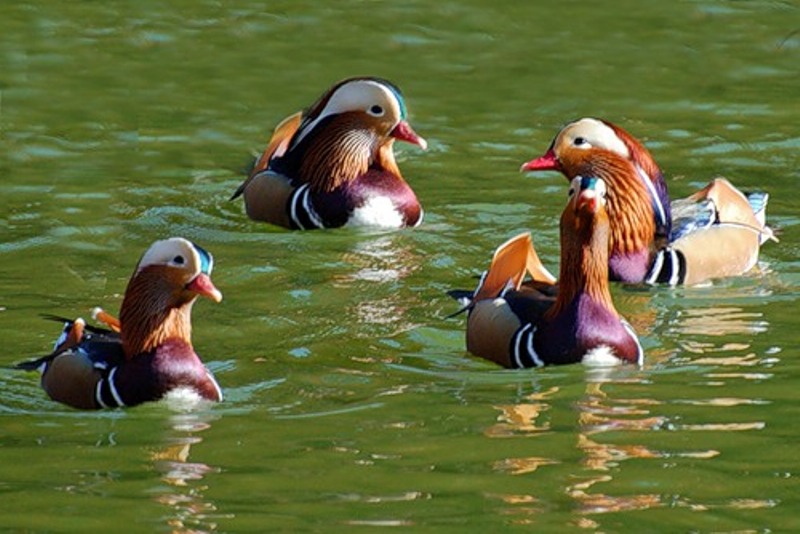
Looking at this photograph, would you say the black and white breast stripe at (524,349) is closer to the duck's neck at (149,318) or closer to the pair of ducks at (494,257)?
the pair of ducks at (494,257)

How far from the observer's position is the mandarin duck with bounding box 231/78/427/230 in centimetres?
1375

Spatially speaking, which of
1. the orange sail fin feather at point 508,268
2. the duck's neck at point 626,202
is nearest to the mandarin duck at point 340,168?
the duck's neck at point 626,202

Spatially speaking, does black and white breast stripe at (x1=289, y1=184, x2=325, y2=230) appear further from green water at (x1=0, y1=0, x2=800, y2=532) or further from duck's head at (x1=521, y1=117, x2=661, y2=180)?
duck's head at (x1=521, y1=117, x2=661, y2=180)

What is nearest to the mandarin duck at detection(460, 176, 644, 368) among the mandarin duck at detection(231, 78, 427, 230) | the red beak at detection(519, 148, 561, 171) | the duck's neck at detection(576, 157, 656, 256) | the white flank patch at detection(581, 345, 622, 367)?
the white flank patch at detection(581, 345, 622, 367)

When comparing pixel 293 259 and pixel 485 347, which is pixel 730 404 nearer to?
pixel 485 347

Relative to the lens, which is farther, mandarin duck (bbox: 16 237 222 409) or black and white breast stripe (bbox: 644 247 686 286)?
black and white breast stripe (bbox: 644 247 686 286)

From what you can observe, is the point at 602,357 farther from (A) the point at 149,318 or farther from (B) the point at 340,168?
(B) the point at 340,168

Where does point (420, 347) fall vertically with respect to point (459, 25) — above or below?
below

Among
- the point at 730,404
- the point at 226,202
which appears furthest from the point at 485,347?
the point at 226,202

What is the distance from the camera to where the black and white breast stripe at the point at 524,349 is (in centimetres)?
998

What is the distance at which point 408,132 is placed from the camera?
45.1 feet

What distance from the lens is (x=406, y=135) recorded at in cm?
1375

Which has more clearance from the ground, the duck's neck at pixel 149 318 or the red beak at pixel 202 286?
the red beak at pixel 202 286

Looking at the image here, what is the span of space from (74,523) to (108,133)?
8385 millimetres
